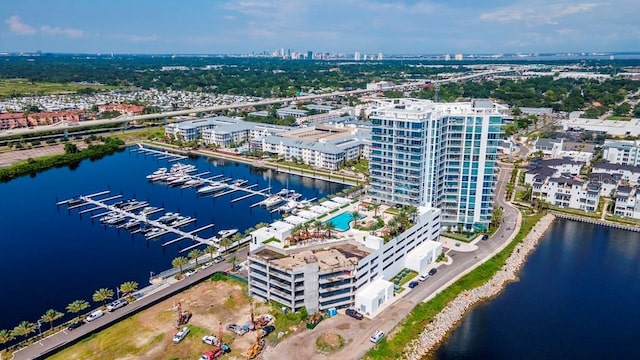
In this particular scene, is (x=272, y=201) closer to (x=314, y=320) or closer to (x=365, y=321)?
(x=314, y=320)

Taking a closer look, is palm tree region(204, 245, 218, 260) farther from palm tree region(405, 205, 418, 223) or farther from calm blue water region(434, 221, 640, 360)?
calm blue water region(434, 221, 640, 360)

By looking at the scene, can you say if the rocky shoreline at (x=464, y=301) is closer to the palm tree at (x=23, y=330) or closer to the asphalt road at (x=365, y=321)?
the asphalt road at (x=365, y=321)

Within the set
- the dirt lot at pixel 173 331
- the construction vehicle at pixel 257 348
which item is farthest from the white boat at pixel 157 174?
the construction vehicle at pixel 257 348

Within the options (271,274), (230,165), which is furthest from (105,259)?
(230,165)

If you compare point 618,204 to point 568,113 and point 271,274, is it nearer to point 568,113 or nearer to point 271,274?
point 271,274

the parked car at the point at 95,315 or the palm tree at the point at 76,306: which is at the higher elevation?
the palm tree at the point at 76,306

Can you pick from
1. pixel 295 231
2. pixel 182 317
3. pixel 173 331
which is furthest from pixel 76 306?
pixel 295 231
